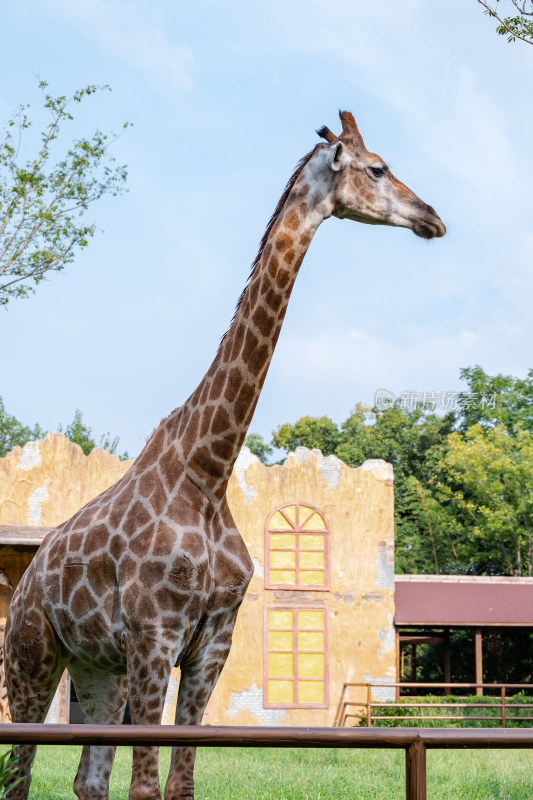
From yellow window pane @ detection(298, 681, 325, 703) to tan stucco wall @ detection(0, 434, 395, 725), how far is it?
0.54 ft

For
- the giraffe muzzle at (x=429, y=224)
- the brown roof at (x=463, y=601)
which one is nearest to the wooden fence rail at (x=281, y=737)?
the giraffe muzzle at (x=429, y=224)

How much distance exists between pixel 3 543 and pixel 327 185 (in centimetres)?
997

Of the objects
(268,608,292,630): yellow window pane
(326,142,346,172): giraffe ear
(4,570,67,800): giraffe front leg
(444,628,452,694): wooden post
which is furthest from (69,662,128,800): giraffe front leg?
(444,628,452,694): wooden post

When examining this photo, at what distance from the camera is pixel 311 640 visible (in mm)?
15273

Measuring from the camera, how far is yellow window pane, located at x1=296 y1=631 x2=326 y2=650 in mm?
15195

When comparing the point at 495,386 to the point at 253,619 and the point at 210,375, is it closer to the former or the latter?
the point at 253,619

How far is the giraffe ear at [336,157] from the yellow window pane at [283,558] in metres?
12.3

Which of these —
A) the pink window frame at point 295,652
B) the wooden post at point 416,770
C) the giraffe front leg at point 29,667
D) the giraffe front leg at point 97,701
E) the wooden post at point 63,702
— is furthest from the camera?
the pink window frame at point 295,652

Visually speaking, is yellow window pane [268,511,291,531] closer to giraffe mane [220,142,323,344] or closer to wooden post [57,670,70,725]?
wooden post [57,670,70,725]

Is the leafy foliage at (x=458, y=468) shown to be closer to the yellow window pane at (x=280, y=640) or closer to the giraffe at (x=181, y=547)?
the yellow window pane at (x=280, y=640)

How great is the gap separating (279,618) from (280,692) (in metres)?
1.19

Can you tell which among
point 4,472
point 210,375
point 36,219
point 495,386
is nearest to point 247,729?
point 210,375

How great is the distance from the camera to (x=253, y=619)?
15203 millimetres

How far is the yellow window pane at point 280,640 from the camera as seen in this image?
15.1 meters
